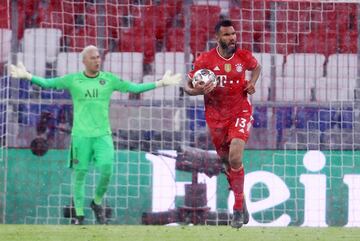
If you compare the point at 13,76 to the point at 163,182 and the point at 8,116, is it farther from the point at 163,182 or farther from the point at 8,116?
the point at 163,182

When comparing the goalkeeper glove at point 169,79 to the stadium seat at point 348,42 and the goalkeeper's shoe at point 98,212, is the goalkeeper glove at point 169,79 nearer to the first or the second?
the goalkeeper's shoe at point 98,212

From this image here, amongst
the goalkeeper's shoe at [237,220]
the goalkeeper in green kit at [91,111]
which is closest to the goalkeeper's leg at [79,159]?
the goalkeeper in green kit at [91,111]

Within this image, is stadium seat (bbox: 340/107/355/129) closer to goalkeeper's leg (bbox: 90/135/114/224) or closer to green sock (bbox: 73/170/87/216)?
goalkeeper's leg (bbox: 90/135/114/224)

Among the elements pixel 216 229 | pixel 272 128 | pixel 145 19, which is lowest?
pixel 216 229

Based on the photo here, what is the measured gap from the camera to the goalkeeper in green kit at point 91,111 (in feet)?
47.0

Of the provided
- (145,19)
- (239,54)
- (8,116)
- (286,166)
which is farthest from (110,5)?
(239,54)

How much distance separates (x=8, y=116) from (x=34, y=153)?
574 mm

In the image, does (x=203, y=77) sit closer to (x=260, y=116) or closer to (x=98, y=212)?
(x=98, y=212)

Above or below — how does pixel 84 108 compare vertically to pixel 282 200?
above

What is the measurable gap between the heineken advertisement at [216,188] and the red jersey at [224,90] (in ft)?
11.9

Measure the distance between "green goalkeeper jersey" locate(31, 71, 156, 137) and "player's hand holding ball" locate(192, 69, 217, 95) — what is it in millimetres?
2710

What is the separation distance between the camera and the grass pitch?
1134 cm

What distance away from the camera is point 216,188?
15727mm

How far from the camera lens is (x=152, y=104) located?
15.9 metres
